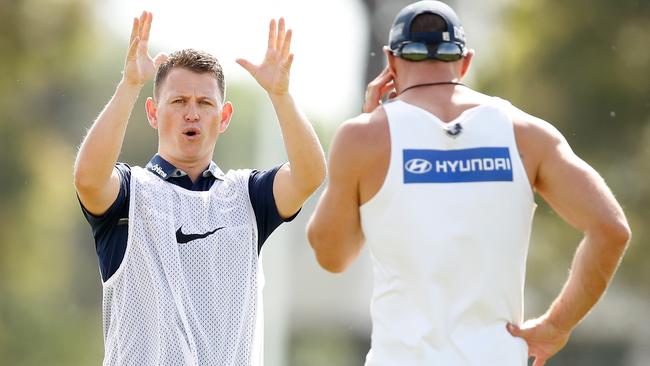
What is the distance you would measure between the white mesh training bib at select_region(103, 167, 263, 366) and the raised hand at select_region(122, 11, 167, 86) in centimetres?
52

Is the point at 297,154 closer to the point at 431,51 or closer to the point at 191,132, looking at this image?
the point at 191,132

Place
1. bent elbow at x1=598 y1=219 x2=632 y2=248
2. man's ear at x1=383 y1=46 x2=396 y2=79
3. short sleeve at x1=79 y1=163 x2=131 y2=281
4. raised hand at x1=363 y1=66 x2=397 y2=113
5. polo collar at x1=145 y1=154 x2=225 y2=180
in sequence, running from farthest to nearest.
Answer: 1. polo collar at x1=145 y1=154 x2=225 y2=180
2. short sleeve at x1=79 y1=163 x2=131 y2=281
3. raised hand at x1=363 y1=66 x2=397 y2=113
4. man's ear at x1=383 y1=46 x2=396 y2=79
5. bent elbow at x1=598 y1=219 x2=632 y2=248

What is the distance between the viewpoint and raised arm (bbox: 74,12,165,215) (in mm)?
7160

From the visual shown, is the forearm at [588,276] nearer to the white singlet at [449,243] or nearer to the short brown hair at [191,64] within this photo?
the white singlet at [449,243]

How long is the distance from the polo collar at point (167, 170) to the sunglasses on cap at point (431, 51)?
1428 millimetres

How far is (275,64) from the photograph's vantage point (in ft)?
24.5

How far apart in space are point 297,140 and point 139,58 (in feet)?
2.73

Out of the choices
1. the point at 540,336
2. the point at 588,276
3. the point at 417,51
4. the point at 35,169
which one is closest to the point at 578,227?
the point at 588,276

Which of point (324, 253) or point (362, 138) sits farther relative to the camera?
point (324, 253)

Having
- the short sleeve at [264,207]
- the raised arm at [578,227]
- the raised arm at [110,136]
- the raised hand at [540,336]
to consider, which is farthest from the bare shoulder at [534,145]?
the raised arm at [110,136]

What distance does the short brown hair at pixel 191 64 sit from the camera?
25.2 ft

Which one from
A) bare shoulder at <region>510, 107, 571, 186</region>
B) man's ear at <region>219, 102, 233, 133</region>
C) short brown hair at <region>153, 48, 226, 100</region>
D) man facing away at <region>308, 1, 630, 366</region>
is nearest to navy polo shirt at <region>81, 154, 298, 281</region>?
man's ear at <region>219, 102, 233, 133</region>

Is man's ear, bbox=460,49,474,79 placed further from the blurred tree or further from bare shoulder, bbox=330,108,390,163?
the blurred tree

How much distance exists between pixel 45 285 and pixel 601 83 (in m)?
12.6
